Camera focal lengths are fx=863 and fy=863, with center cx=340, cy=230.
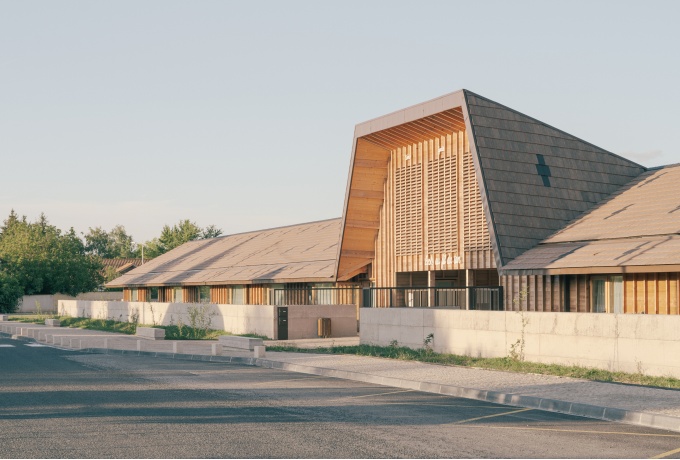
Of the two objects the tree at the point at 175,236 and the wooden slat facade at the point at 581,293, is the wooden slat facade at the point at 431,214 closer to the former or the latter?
the wooden slat facade at the point at 581,293

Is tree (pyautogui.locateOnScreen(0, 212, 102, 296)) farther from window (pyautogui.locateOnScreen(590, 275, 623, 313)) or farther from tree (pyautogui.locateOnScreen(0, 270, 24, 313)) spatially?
window (pyautogui.locateOnScreen(590, 275, 623, 313))

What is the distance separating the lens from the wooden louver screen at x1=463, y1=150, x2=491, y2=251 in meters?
31.8

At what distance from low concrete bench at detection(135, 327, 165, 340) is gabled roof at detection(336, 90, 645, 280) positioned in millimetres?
9846

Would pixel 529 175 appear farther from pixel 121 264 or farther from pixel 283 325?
pixel 121 264


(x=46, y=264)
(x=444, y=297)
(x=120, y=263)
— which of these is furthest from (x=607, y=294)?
(x=120, y=263)

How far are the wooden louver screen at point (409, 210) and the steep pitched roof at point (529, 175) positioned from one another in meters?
5.12

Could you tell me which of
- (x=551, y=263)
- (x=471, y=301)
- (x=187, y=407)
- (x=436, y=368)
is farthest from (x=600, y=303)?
(x=187, y=407)

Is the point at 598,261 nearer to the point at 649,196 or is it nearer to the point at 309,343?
the point at 649,196

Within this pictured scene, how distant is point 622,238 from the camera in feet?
88.0

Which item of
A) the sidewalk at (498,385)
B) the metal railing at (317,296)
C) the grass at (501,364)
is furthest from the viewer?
the metal railing at (317,296)

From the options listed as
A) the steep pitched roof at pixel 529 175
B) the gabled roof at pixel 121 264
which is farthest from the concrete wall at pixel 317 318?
the gabled roof at pixel 121 264

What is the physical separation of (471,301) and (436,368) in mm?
9435

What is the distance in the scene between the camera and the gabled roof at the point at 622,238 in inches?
953

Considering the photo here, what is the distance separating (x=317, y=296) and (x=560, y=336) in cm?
2398
